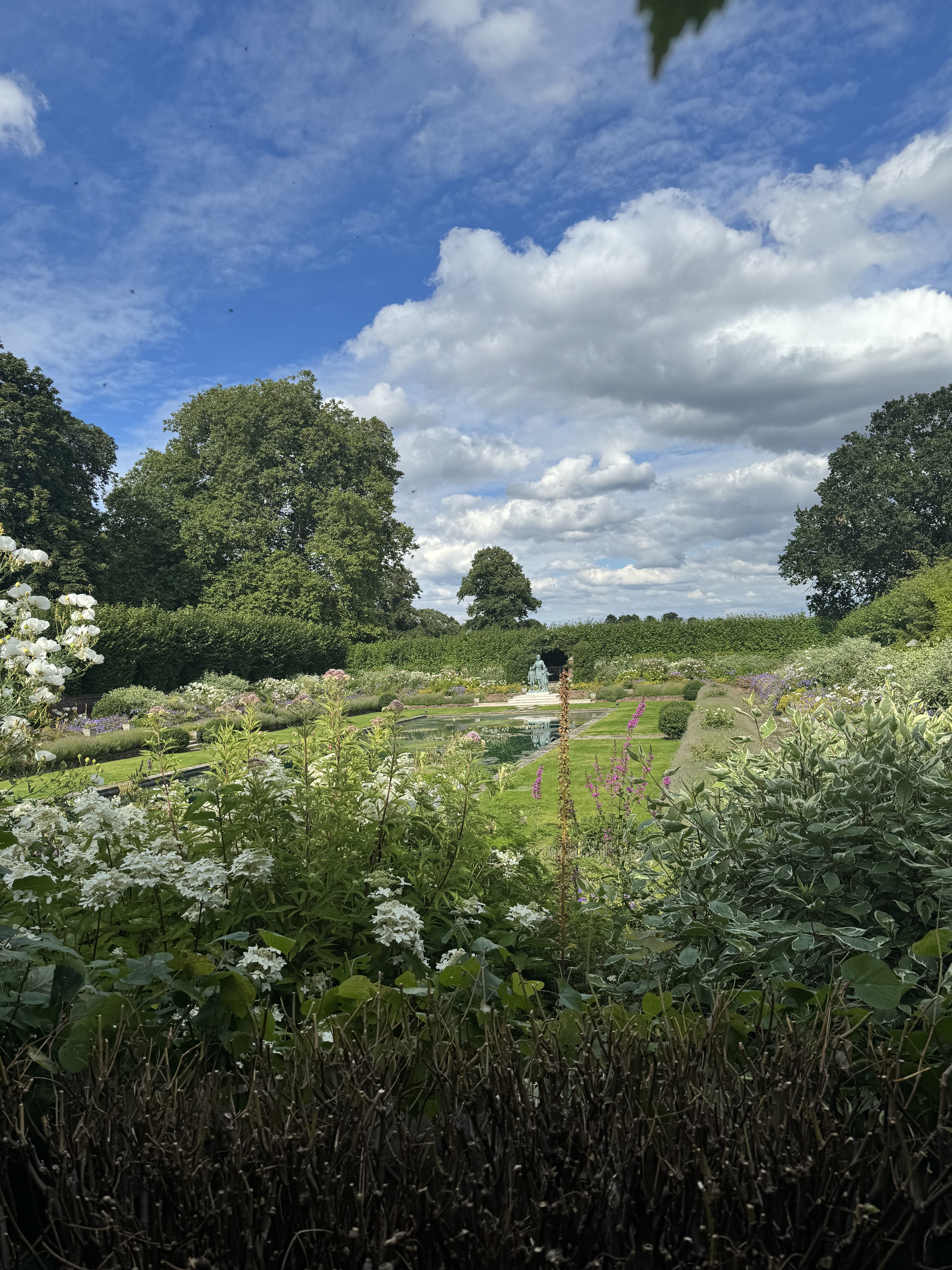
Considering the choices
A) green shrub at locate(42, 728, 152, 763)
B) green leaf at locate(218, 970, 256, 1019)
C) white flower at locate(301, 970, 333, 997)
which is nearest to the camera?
green leaf at locate(218, 970, 256, 1019)

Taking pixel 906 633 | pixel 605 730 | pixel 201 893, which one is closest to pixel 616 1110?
pixel 201 893

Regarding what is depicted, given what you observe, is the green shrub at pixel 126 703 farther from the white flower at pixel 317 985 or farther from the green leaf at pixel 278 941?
the green leaf at pixel 278 941

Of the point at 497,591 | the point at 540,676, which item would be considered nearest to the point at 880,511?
the point at 540,676

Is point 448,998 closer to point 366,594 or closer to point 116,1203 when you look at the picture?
point 116,1203

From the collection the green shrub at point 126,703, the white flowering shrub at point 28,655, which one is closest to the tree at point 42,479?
the green shrub at point 126,703

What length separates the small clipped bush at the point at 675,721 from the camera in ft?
46.6

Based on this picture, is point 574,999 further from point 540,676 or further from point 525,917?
point 540,676

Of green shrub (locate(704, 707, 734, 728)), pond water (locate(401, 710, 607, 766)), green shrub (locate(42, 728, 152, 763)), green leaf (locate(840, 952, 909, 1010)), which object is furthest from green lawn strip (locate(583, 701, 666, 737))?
green leaf (locate(840, 952, 909, 1010))

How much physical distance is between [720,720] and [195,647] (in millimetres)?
20607

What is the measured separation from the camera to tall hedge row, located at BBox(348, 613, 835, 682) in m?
32.0

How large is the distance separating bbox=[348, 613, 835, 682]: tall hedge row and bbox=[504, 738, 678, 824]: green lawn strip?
62.3ft

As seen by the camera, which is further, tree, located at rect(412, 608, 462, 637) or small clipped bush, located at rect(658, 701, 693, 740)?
tree, located at rect(412, 608, 462, 637)

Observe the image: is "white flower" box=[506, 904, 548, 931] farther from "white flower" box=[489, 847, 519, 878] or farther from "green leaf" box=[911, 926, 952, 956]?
"green leaf" box=[911, 926, 952, 956]

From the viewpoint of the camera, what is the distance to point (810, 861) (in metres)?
2.55
